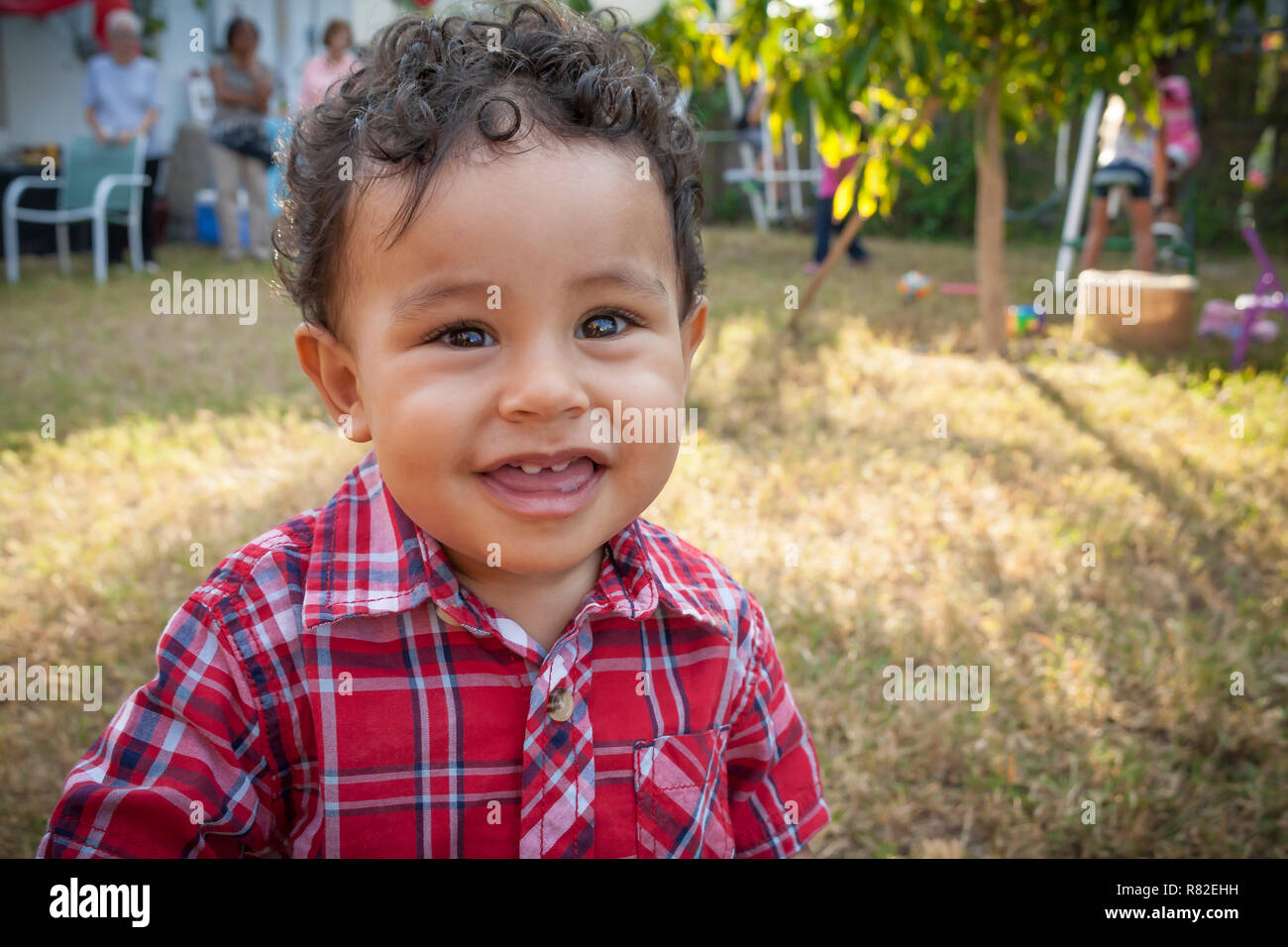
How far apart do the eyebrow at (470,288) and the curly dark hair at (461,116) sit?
70mm

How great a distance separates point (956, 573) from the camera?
2.54 meters

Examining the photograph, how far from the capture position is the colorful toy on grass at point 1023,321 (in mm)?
5449

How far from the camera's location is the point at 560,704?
111cm

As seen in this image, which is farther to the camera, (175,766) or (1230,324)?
(1230,324)

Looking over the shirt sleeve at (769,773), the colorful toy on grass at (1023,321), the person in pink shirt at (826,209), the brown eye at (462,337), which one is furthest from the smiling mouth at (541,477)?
the person in pink shirt at (826,209)

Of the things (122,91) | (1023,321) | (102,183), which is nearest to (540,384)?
(1023,321)

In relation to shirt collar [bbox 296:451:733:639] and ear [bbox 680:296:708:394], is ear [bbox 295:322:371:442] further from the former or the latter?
ear [bbox 680:296:708:394]

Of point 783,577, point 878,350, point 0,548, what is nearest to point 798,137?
point 878,350

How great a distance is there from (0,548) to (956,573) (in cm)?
232

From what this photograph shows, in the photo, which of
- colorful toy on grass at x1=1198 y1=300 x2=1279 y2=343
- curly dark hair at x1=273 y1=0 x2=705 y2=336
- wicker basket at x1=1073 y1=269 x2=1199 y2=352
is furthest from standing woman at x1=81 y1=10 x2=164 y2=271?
curly dark hair at x1=273 y1=0 x2=705 y2=336

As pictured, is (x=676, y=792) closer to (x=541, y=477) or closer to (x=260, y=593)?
(x=541, y=477)

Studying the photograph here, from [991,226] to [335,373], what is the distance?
4075 millimetres

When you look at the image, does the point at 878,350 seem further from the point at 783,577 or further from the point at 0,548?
the point at 0,548

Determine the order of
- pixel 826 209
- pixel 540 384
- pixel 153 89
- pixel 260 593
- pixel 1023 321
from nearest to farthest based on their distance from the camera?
pixel 540 384
pixel 260 593
pixel 1023 321
pixel 826 209
pixel 153 89
